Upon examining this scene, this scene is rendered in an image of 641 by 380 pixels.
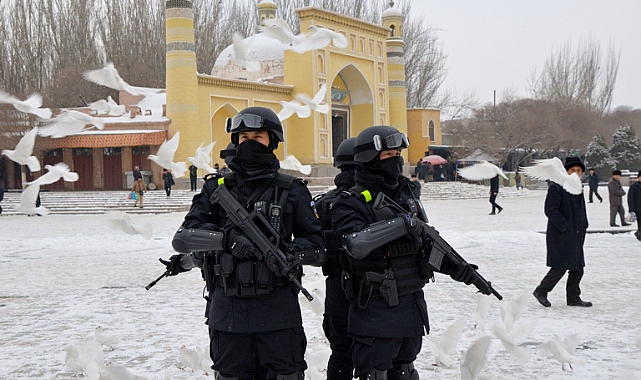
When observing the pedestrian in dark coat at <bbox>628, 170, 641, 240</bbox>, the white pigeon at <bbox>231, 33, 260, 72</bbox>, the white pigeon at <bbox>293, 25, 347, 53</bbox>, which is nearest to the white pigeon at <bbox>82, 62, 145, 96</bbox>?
the white pigeon at <bbox>231, 33, 260, 72</bbox>

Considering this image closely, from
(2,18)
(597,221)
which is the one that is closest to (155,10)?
(2,18)

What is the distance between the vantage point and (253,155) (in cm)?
341

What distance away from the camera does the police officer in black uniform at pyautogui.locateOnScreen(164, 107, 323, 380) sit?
3256 millimetres

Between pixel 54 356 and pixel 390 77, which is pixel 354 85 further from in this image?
pixel 54 356

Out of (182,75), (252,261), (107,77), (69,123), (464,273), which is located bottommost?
(464,273)

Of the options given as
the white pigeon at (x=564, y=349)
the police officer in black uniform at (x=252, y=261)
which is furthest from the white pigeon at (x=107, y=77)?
the white pigeon at (x=564, y=349)

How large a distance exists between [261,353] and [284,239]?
580 mm

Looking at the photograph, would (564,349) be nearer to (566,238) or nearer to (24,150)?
(566,238)

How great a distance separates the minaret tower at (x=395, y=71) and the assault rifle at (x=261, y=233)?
37.7 m

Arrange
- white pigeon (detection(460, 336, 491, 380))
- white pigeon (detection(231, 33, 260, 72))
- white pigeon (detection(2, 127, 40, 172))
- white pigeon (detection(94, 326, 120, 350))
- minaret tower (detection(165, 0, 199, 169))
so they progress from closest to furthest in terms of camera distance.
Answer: white pigeon (detection(460, 336, 491, 380)) → white pigeon (detection(94, 326, 120, 350)) → white pigeon (detection(2, 127, 40, 172)) → white pigeon (detection(231, 33, 260, 72)) → minaret tower (detection(165, 0, 199, 169))

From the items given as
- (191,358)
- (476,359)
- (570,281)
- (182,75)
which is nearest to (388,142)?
(476,359)

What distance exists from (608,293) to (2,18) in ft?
112

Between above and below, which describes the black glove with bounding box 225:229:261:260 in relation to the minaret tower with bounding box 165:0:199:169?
below

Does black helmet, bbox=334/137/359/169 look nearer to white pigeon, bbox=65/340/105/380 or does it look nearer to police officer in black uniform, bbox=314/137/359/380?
police officer in black uniform, bbox=314/137/359/380
